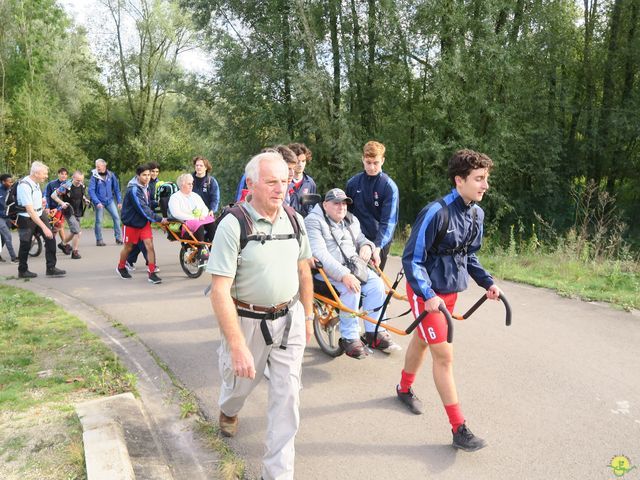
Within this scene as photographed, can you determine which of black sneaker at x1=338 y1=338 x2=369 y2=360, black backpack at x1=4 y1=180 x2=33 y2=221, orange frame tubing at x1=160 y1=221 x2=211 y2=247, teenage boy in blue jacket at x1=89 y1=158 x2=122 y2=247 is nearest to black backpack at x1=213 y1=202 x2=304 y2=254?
black sneaker at x1=338 y1=338 x2=369 y2=360

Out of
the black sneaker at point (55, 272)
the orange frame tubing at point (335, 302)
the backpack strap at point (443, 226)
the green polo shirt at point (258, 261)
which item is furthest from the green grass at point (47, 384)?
the backpack strap at point (443, 226)

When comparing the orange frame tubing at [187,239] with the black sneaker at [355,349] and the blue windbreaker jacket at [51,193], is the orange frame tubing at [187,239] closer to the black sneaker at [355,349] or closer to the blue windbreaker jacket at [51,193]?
the black sneaker at [355,349]

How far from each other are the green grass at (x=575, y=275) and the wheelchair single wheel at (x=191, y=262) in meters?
5.05

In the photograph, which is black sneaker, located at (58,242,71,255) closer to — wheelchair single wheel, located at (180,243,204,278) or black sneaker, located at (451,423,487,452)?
wheelchair single wheel, located at (180,243,204,278)

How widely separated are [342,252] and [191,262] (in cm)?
468

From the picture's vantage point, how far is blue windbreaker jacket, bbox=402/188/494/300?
3551mm

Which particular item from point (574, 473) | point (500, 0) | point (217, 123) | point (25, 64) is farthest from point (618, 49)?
point (25, 64)

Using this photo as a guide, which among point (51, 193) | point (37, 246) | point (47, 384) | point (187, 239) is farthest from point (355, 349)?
point (51, 193)

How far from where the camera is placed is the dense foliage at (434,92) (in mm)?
16328

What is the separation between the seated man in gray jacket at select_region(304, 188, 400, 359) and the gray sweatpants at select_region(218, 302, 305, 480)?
159 centimetres

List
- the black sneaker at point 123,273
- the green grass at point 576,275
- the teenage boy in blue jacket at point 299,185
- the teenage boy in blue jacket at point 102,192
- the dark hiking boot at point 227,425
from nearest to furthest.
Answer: the dark hiking boot at point 227,425 → the teenage boy in blue jacket at point 299,185 → the green grass at point 576,275 → the black sneaker at point 123,273 → the teenage boy in blue jacket at point 102,192

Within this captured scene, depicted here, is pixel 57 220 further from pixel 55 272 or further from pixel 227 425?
pixel 227 425

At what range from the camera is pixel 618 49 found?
725 inches

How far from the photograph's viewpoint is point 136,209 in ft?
28.6
